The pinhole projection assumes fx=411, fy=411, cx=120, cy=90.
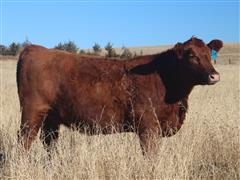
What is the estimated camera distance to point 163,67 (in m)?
6.25

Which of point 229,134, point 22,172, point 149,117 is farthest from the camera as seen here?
point 229,134

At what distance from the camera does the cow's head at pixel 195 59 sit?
5812 mm

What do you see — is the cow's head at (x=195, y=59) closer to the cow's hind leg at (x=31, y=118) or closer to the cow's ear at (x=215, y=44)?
the cow's ear at (x=215, y=44)

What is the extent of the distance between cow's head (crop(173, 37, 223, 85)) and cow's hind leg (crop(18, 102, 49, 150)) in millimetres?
2166

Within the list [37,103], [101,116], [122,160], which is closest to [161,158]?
[122,160]

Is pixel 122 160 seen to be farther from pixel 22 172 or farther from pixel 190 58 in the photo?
pixel 190 58

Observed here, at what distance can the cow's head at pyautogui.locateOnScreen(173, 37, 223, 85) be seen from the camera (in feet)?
19.1

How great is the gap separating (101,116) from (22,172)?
1737mm

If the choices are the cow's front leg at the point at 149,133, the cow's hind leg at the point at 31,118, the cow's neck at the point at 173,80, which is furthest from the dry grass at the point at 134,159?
the cow's neck at the point at 173,80

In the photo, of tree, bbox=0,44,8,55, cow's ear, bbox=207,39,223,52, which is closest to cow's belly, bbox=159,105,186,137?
cow's ear, bbox=207,39,223,52

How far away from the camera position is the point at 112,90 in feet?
20.0

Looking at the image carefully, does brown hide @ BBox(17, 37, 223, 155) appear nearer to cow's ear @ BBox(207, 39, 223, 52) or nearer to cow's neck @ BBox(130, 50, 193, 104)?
cow's neck @ BBox(130, 50, 193, 104)

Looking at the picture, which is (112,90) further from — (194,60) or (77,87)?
(194,60)

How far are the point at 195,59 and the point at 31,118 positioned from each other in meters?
2.60
